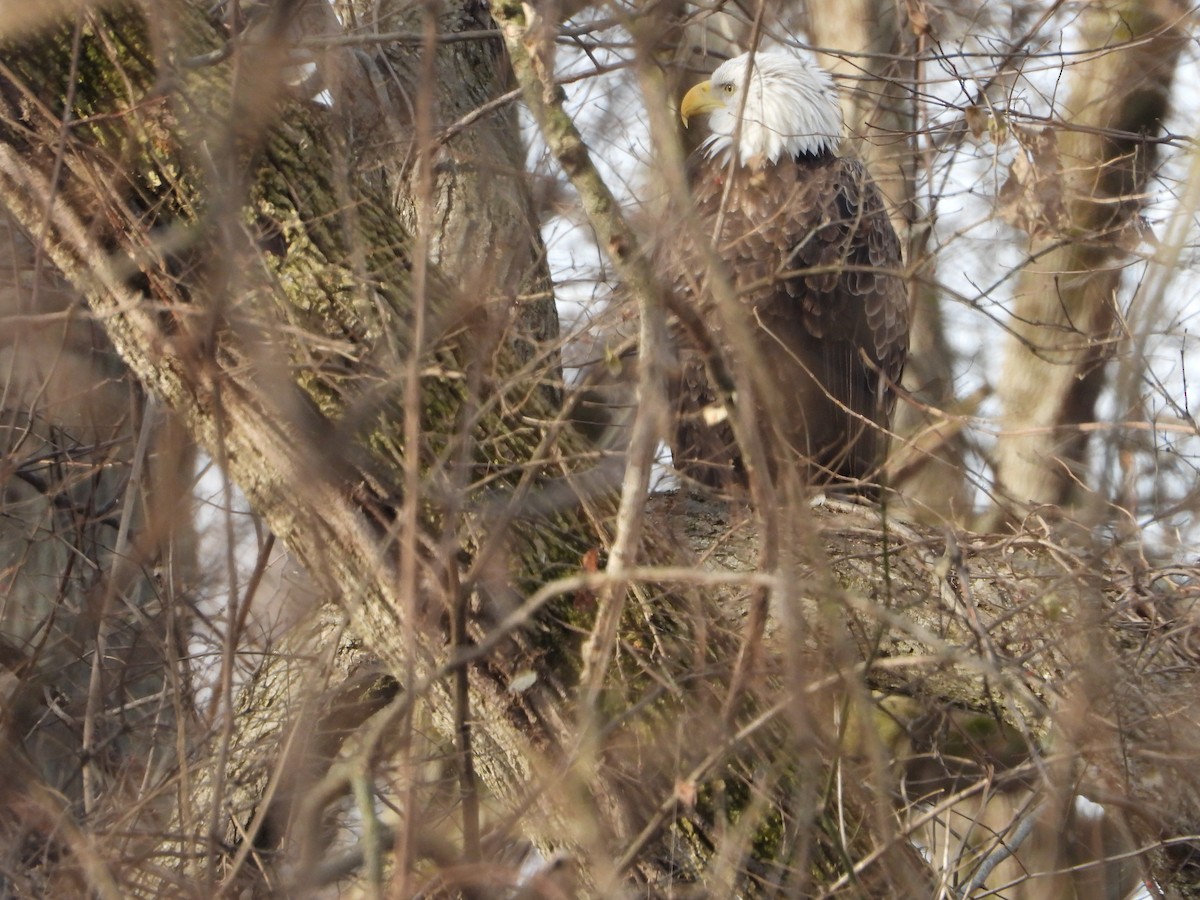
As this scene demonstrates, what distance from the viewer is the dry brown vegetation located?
1979 mm

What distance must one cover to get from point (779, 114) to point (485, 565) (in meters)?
3.53

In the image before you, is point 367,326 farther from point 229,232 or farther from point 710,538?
point 710,538

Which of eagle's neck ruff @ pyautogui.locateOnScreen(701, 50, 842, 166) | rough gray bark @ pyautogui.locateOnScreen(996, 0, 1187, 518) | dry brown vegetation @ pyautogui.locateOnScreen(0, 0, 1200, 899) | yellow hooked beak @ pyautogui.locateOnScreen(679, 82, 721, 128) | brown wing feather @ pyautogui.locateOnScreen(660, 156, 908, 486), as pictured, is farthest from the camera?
yellow hooked beak @ pyautogui.locateOnScreen(679, 82, 721, 128)

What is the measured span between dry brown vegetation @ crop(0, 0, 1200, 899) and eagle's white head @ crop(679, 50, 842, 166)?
3.14 ft

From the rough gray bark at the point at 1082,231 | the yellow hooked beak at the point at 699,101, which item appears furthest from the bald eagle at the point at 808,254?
the rough gray bark at the point at 1082,231

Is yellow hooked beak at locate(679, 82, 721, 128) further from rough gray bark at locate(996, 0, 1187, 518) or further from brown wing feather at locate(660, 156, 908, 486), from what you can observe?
rough gray bark at locate(996, 0, 1187, 518)

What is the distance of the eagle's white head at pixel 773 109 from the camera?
5.09m

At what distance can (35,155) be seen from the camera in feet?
9.76

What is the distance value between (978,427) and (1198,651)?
2.54ft

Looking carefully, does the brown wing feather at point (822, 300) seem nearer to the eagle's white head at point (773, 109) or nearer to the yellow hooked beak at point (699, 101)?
the eagle's white head at point (773, 109)

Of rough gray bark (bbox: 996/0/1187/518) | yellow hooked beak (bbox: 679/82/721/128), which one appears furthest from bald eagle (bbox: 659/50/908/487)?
rough gray bark (bbox: 996/0/1187/518)

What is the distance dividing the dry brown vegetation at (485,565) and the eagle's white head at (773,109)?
957 millimetres

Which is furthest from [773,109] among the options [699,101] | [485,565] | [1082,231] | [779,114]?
[485,565]

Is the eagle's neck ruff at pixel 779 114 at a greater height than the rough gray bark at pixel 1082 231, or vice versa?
the eagle's neck ruff at pixel 779 114
